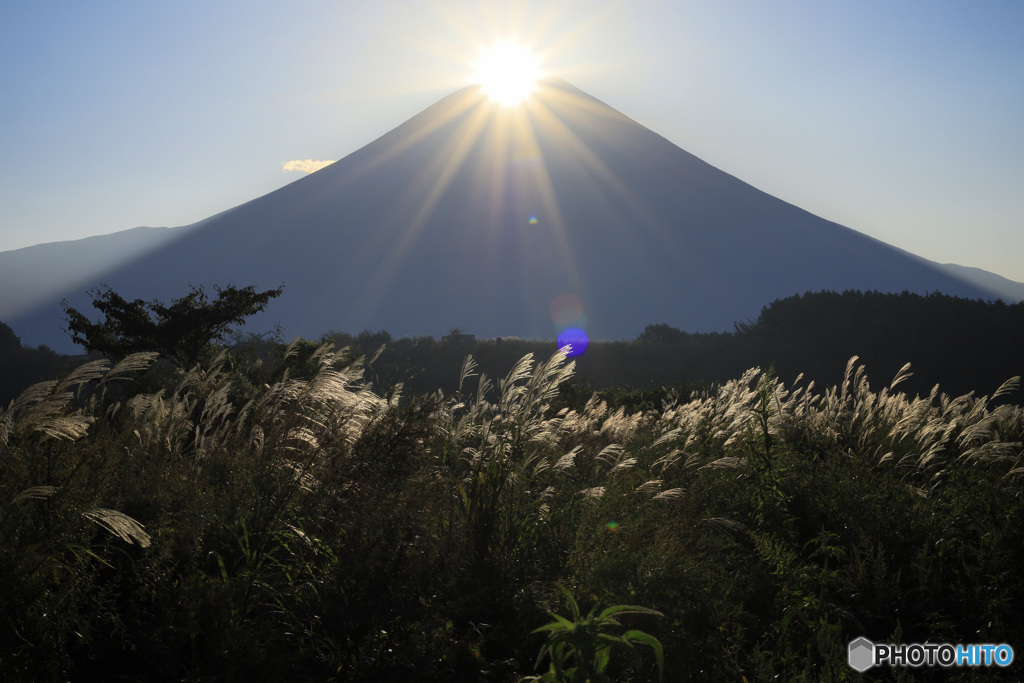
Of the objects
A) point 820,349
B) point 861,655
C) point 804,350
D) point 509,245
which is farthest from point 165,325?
point 509,245

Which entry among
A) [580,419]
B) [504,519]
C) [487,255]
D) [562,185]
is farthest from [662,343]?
[562,185]

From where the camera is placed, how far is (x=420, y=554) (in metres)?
2.95

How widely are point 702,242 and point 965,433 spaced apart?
158 m

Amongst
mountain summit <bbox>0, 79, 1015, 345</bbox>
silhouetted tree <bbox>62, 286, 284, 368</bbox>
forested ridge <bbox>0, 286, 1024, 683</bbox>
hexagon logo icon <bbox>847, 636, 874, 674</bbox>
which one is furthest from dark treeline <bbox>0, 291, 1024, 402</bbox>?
mountain summit <bbox>0, 79, 1015, 345</bbox>

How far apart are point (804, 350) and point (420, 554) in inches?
1275

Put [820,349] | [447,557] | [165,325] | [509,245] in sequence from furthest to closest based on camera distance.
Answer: [509,245]
[820,349]
[165,325]
[447,557]

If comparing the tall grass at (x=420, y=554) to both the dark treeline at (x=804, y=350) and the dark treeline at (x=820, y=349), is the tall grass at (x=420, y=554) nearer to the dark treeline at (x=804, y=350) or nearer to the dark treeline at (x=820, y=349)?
the dark treeline at (x=804, y=350)

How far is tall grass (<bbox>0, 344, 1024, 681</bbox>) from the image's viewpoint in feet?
8.43

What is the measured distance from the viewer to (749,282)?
148 metres

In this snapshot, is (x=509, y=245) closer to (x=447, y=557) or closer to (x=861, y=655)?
(x=447, y=557)

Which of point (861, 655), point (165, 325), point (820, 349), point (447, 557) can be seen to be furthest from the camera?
point (820, 349)

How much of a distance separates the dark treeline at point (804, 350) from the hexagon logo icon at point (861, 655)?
23.2 meters

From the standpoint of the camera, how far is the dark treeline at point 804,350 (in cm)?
2797

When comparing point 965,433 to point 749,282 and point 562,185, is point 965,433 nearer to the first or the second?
point 749,282
